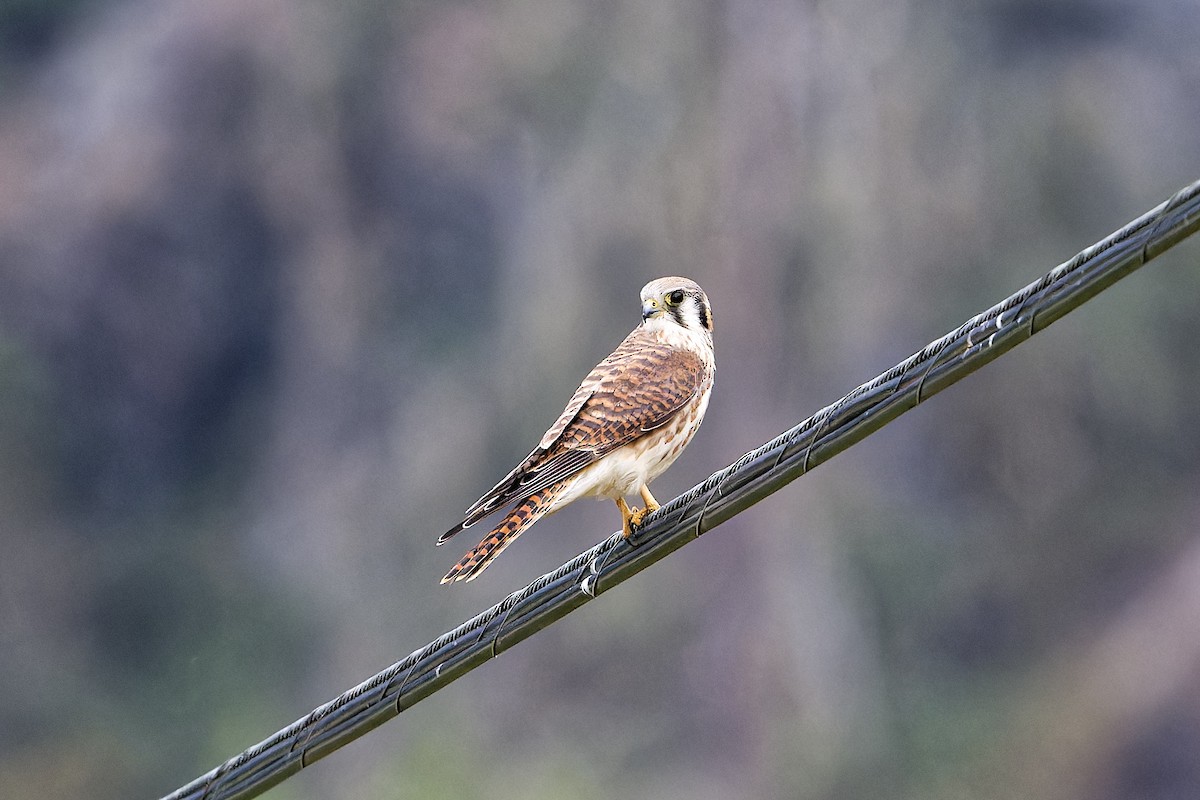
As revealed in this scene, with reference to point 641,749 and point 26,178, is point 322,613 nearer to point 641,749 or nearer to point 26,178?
point 641,749

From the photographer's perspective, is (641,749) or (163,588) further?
(163,588)

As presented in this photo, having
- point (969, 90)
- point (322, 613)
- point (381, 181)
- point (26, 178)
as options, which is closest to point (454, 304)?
point (381, 181)

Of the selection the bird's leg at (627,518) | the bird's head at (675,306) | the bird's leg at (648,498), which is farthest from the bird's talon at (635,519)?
the bird's head at (675,306)

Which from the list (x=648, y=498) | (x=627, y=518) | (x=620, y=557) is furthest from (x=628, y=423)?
(x=620, y=557)

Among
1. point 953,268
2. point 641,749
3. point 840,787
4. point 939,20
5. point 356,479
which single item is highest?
point 939,20

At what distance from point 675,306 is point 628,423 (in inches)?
20.9

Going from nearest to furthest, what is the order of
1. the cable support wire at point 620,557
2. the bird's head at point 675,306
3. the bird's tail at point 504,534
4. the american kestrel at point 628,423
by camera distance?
1. the cable support wire at point 620,557
2. the bird's tail at point 504,534
3. the american kestrel at point 628,423
4. the bird's head at point 675,306

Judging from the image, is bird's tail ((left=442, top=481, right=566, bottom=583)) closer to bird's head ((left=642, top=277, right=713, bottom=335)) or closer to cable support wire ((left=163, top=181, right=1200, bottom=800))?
cable support wire ((left=163, top=181, right=1200, bottom=800))

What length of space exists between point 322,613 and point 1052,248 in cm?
623

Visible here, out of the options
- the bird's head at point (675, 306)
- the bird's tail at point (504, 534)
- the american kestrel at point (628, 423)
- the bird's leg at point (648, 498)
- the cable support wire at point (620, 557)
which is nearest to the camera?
the cable support wire at point (620, 557)

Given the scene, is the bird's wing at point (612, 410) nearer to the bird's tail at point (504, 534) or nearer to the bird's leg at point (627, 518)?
the bird's tail at point (504, 534)

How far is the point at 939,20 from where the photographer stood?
13.0m

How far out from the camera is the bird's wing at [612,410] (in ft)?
12.4

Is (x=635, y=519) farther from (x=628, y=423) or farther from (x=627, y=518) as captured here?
(x=628, y=423)
